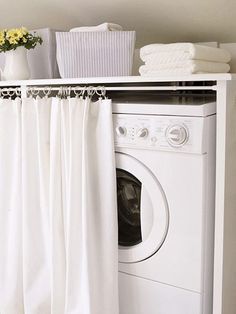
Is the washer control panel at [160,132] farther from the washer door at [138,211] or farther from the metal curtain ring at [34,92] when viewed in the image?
the metal curtain ring at [34,92]

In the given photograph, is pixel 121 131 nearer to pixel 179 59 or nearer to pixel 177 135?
pixel 177 135

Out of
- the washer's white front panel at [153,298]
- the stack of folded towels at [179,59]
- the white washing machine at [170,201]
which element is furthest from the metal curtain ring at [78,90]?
Answer: the washer's white front panel at [153,298]

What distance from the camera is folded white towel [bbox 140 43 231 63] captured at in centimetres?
152

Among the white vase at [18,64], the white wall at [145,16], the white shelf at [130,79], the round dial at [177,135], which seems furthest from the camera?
the white vase at [18,64]

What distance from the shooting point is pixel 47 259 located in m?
1.98

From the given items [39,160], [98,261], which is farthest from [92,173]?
Result: [98,261]

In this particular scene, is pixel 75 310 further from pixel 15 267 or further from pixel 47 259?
pixel 15 267

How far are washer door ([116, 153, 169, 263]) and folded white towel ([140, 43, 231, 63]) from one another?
1.50ft

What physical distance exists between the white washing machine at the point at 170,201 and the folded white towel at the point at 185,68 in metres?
0.15

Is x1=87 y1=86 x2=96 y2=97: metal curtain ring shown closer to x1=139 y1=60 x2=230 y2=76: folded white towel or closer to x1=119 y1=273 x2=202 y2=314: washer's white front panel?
x1=139 y1=60 x2=230 y2=76: folded white towel

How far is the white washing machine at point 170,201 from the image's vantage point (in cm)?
152

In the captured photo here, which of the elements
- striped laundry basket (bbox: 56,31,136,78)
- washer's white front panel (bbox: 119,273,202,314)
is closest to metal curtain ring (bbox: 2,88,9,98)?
striped laundry basket (bbox: 56,31,136,78)

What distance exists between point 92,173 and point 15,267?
2.53 ft

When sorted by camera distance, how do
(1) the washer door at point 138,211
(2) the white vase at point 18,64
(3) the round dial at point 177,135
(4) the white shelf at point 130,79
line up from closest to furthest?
(4) the white shelf at point 130,79 < (3) the round dial at point 177,135 < (1) the washer door at point 138,211 < (2) the white vase at point 18,64
